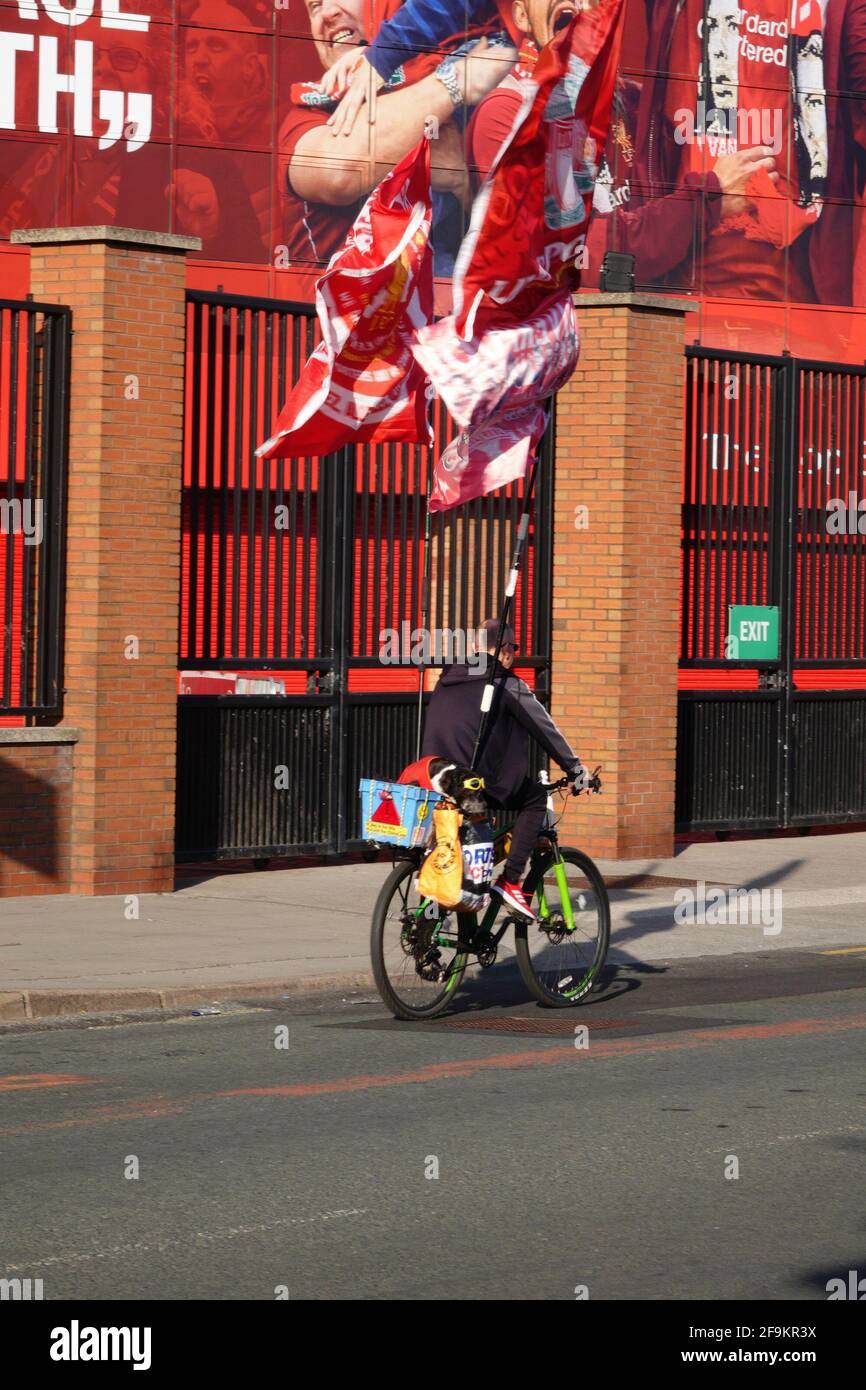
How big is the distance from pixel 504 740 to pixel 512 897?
2.58 ft

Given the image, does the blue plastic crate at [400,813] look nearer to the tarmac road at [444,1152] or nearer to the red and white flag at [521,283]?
the tarmac road at [444,1152]

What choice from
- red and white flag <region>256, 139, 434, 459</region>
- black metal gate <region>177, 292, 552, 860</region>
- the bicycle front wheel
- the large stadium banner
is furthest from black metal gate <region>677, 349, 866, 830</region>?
the large stadium banner

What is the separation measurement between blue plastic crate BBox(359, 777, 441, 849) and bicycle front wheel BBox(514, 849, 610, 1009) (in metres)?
0.85

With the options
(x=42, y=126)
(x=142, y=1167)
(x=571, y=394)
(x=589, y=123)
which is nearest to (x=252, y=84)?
(x=42, y=126)

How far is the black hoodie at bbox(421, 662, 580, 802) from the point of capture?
10742 mm

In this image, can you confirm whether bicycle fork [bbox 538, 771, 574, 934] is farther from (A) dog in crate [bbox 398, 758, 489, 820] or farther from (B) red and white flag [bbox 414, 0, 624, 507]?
(B) red and white flag [bbox 414, 0, 624, 507]

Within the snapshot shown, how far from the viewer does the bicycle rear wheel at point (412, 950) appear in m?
10.4

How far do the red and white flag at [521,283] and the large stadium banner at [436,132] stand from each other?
26672mm

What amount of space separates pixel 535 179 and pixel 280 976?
4.76m

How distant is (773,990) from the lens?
472 inches

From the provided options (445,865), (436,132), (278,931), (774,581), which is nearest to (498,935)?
(445,865)

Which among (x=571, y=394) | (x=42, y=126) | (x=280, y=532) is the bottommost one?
(x=280, y=532)

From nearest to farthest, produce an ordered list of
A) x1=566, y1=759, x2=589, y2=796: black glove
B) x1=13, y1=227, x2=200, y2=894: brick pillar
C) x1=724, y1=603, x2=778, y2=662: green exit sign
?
x1=566, y1=759, x2=589, y2=796: black glove < x1=13, y1=227, x2=200, y2=894: brick pillar < x1=724, y1=603, x2=778, y2=662: green exit sign
